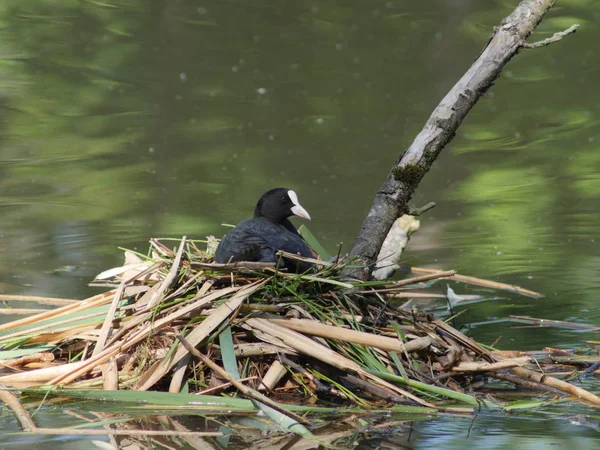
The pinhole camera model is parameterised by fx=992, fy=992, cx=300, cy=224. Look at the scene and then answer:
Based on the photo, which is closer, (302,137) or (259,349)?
(259,349)

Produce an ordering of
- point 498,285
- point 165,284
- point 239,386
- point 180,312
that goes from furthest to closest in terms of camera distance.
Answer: point 498,285 < point 165,284 < point 180,312 < point 239,386

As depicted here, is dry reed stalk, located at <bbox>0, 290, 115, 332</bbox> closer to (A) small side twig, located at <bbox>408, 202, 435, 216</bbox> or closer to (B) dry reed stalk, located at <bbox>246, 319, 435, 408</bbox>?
(B) dry reed stalk, located at <bbox>246, 319, 435, 408</bbox>

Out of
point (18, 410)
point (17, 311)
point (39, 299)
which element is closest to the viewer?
point (18, 410)

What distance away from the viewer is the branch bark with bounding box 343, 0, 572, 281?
14.3 ft

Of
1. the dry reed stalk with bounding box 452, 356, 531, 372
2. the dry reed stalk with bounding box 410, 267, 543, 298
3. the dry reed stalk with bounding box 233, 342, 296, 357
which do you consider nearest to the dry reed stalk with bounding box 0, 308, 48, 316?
the dry reed stalk with bounding box 233, 342, 296, 357

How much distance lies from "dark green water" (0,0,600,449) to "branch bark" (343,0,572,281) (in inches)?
38.7

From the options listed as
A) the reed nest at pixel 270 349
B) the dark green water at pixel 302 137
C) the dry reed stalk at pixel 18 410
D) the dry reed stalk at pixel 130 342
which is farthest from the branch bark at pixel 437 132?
the dry reed stalk at pixel 18 410

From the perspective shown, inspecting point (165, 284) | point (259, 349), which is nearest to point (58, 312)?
point (165, 284)

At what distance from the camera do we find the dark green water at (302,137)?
657 centimetres

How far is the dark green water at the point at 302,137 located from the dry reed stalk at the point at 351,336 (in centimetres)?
41

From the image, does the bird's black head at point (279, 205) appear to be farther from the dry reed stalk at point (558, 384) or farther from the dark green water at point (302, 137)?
the dry reed stalk at point (558, 384)

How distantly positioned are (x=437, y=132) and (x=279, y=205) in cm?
100

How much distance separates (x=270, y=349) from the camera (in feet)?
12.9

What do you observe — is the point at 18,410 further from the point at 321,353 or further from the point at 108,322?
the point at 321,353
